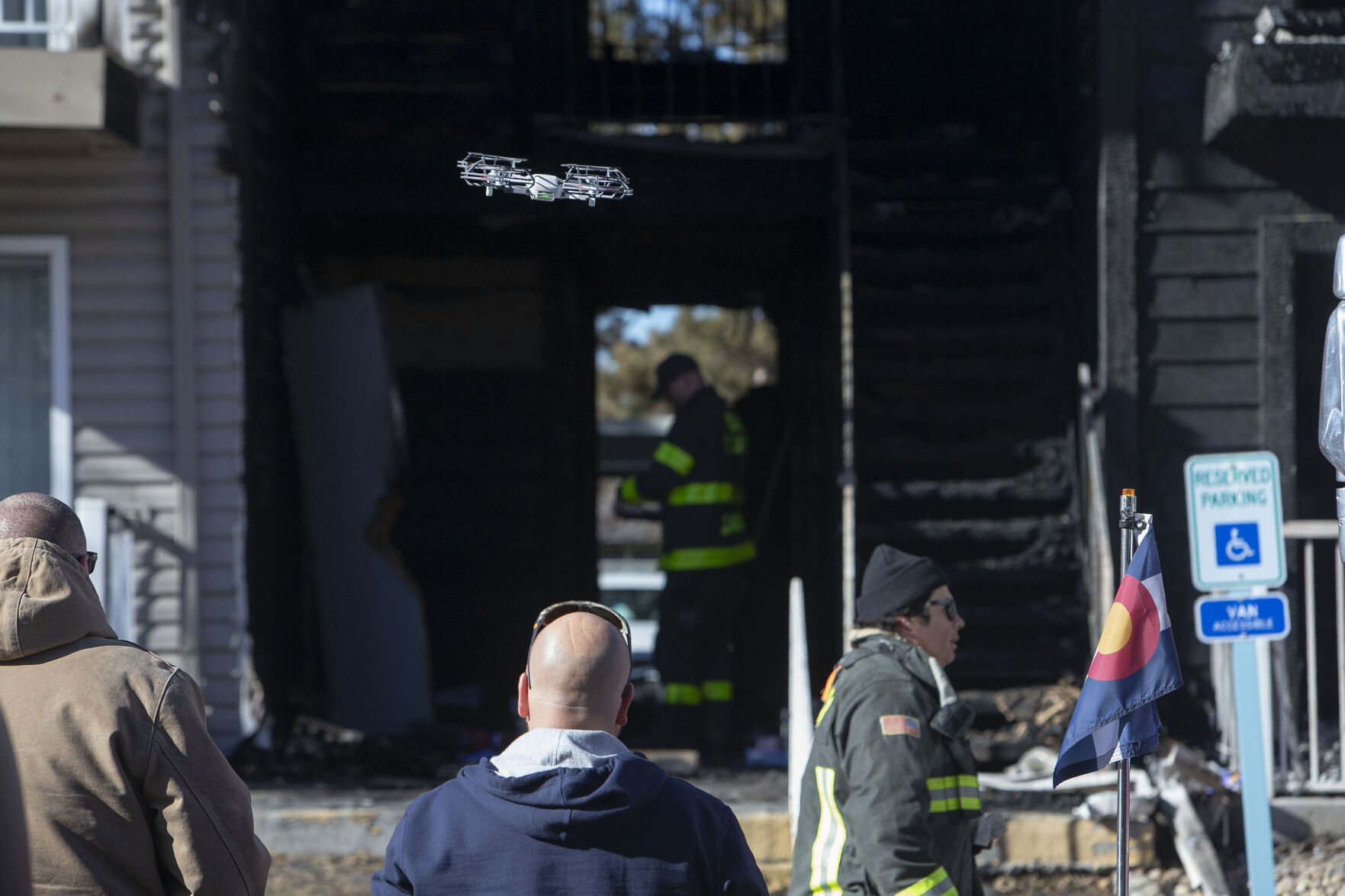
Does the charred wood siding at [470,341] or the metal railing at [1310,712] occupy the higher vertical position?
the charred wood siding at [470,341]

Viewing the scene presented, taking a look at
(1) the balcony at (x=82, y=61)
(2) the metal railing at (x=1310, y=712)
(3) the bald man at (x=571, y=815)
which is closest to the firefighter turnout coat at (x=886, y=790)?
(3) the bald man at (x=571, y=815)

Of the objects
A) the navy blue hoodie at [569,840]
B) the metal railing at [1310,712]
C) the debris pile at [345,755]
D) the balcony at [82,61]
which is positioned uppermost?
the balcony at [82,61]

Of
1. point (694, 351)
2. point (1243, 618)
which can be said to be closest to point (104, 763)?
point (1243, 618)

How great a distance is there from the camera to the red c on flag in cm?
331

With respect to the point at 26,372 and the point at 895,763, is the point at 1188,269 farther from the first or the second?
the point at 26,372

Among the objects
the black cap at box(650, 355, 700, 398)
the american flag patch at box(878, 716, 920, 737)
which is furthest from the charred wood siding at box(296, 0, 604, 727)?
the american flag patch at box(878, 716, 920, 737)

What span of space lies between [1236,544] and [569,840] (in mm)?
3448

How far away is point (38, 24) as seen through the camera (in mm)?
6848

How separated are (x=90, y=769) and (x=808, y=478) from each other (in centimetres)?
610

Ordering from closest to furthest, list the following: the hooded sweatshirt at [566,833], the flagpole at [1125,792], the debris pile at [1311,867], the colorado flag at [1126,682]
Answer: the hooded sweatshirt at [566,833] → the flagpole at [1125,792] → the colorado flag at [1126,682] → the debris pile at [1311,867]

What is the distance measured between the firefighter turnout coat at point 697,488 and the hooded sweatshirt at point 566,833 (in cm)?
488

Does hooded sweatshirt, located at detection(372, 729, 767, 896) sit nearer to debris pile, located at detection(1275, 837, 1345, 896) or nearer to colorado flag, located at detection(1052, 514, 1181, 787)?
colorado flag, located at detection(1052, 514, 1181, 787)

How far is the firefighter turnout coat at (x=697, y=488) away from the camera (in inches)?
279

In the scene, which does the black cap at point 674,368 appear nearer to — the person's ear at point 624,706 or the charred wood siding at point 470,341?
the charred wood siding at point 470,341
